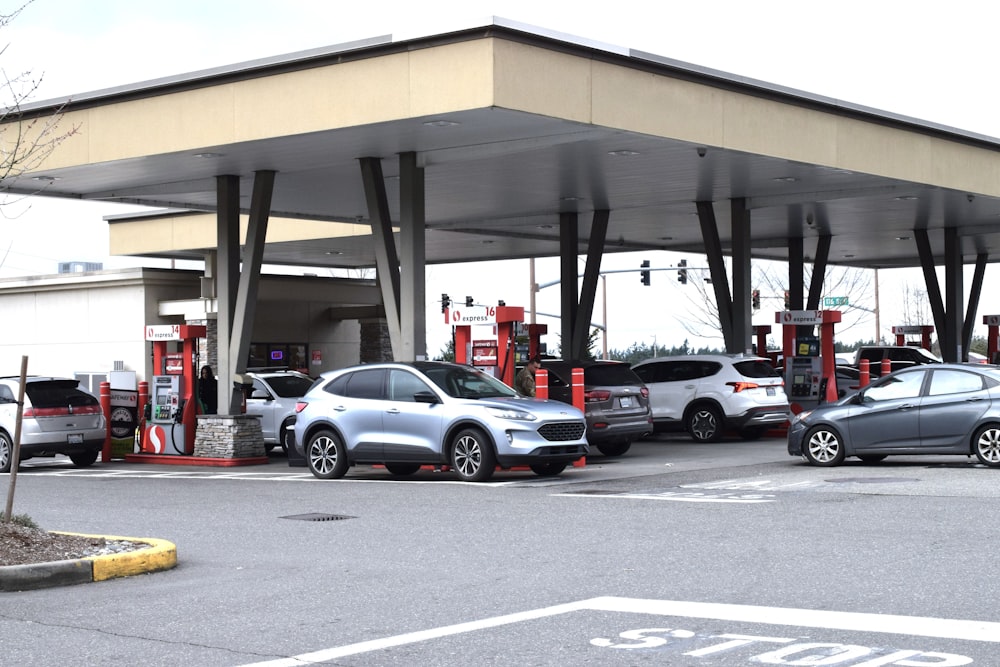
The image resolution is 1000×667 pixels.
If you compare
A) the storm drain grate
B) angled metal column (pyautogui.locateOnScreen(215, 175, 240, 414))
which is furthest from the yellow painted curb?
angled metal column (pyautogui.locateOnScreen(215, 175, 240, 414))

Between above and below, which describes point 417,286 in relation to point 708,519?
above

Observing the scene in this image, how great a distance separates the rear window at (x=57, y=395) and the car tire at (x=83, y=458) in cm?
107

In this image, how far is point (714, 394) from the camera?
26.5 meters

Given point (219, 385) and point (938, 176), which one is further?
point (938, 176)

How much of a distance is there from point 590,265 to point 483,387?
1381 centimetres

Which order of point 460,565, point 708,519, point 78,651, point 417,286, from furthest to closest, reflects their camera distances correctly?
point 417,286 → point 708,519 → point 460,565 → point 78,651

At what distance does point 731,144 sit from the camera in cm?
2328

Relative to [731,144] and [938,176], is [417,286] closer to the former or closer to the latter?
[731,144]

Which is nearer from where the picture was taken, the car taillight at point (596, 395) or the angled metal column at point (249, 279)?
the car taillight at point (596, 395)

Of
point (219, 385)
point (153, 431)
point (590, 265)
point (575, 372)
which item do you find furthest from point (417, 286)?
point (590, 265)

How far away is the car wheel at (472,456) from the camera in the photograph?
18.2m

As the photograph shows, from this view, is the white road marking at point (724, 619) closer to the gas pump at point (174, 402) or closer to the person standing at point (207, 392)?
the gas pump at point (174, 402)

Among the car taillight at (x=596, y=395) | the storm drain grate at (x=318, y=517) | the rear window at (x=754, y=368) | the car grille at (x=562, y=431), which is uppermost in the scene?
the rear window at (x=754, y=368)

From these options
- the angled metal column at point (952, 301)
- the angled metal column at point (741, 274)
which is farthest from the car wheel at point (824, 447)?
the angled metal column at point (952, 301)
